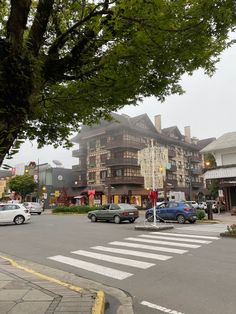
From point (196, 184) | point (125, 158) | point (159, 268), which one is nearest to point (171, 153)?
point (196, 184)

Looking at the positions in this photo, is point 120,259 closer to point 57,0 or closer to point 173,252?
point 173,252

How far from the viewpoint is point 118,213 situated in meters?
24.8

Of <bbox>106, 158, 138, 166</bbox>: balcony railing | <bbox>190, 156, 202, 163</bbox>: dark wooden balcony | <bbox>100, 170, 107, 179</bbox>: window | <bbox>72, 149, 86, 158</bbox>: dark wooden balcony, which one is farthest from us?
<bbox>190, 156, 202, 163</bbox>: dark wooden balcony

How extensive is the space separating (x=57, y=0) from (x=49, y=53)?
1034 millimetres

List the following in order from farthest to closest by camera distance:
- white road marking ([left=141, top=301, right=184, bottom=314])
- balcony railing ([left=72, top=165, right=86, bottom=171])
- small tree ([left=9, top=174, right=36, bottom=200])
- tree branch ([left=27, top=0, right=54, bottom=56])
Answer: balcony railing ([left=72, top=165, right=86, bottom=171]) < small tree ([left=9, top=174, right=36, bottom=200]) < white road marking ([left=141, top=301, right=184, bottom=314]) < tree branch ([left=27, top=0, right=54, bottom=56])

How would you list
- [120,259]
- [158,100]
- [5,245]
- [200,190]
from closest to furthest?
1. [158,100]
2. [120,259]
3. [5,245]
4. [200,190]

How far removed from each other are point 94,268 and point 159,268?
1823 mm

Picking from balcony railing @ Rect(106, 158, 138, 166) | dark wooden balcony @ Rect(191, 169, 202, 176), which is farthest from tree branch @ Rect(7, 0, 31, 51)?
dark wooden balcony @ Rect(191, 169, 202, 176)

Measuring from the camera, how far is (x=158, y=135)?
213 feet

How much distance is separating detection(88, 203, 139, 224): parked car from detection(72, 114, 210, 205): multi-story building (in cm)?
2578

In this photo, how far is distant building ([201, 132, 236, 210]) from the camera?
34.4 meters

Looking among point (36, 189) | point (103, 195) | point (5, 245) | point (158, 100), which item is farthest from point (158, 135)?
point (158, 100)

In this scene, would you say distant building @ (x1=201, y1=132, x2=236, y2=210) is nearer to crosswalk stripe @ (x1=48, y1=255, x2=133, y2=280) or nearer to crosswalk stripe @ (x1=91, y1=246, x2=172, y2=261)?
crosswalk stripe @ (x1=91, y1=246, x2=172, y2=261)

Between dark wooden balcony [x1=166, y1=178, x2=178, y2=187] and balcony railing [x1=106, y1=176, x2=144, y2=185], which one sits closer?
balcony railing [x1=106, y1=176, x2=144, y2=185]
